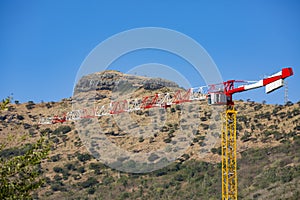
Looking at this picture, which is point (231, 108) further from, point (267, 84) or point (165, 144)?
point (165, 144)

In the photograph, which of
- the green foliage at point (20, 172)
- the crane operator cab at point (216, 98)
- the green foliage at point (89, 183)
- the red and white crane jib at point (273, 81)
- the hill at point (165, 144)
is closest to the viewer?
the green foliage at point (20, 172)

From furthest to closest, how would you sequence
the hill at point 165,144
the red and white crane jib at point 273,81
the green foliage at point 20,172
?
the hill at point 165,144
the red and white crane jib at point 273,81
the green foliage at point 20,172

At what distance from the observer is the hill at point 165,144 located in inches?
3083

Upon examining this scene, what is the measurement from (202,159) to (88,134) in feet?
93.9

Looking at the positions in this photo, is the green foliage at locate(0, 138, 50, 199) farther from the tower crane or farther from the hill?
the hill

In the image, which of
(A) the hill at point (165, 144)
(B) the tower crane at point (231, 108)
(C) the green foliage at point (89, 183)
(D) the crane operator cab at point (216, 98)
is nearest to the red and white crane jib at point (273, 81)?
(B) the tower crane at point (231, 108)

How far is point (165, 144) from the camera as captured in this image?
10138 cm

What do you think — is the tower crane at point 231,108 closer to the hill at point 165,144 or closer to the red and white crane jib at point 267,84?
the red and white crane jib at point 267,84

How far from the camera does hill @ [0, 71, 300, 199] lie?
78.3 meters

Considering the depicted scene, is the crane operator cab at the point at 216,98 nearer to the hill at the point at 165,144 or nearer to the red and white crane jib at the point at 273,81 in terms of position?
the red and white crane jib at the point at 273,81

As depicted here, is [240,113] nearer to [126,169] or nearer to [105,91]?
[126,169]

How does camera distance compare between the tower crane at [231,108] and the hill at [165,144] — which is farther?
the hill at [165,144]

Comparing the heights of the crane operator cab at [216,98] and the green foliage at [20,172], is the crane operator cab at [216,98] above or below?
above

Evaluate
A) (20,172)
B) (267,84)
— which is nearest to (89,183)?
(267,84)
